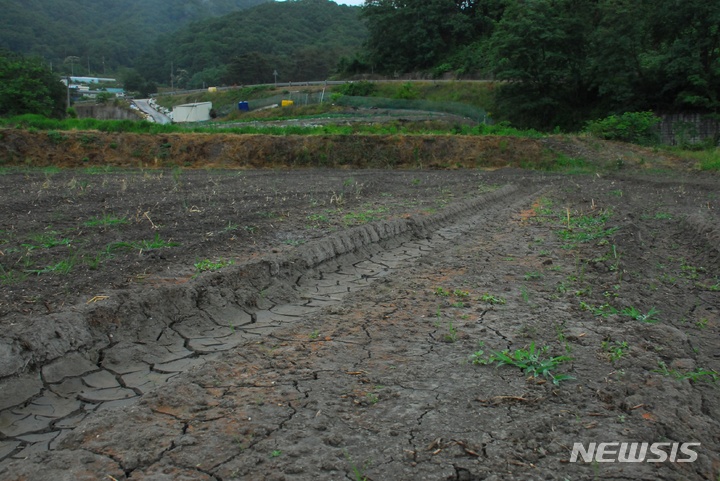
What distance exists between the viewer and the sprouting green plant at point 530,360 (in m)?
3.27

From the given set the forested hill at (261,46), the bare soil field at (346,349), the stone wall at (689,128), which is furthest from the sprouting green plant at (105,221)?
the forested hill at (261,46)

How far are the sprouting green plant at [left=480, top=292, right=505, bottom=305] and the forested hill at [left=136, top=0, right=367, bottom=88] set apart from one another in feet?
246

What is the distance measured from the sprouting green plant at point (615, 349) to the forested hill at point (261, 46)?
76.2 meters

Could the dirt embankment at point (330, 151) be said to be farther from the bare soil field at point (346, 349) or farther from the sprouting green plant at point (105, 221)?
the sprouting green plant at point (105, 221)

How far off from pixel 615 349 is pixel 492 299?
4.42 feet

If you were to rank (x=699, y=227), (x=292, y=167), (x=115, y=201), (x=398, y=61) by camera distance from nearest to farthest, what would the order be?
(x=699, y=227), (x=115, y=201), (x=292, y=167), (x=398, y=61)

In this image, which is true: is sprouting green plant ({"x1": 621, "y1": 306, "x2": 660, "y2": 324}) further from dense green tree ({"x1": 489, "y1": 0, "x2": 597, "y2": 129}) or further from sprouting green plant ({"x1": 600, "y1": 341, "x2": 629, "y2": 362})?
dense green tree ({"x1": 489, "y1": 0, "x2": 597, "y2": 129})

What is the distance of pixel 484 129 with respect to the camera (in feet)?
74.9

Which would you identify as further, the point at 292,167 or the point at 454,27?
the point at 454,27

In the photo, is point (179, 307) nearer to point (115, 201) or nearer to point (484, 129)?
point (115, 201)

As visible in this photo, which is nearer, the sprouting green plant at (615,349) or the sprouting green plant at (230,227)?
the sprouting green plant at (615,349)

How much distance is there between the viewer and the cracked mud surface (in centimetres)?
257

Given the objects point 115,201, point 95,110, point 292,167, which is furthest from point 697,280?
point 95,110

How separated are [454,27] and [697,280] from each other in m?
51.7
